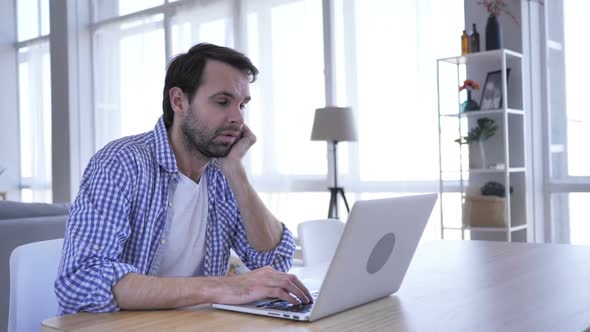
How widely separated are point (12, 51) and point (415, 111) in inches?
241

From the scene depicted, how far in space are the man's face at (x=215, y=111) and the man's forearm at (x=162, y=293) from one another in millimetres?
535

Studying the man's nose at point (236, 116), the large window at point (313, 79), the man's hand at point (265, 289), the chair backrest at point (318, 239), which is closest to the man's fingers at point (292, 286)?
the man's hand at point (265, 289)

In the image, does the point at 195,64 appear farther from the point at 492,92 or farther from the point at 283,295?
the point at 492,92

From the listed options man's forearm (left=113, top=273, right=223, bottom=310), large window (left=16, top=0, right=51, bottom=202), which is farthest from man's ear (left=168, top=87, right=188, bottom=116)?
large window (left=16, top=0, right=51, bottom=202)

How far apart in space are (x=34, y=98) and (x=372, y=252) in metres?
7.93

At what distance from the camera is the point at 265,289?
1286mm

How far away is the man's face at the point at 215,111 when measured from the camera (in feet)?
5.77

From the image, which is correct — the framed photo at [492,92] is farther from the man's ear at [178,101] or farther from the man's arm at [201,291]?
the man's arm at [201,291]

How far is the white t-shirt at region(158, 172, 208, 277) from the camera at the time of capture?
1.70m

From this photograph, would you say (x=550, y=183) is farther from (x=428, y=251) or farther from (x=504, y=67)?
(x=428, y=251)

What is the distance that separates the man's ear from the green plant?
278cm

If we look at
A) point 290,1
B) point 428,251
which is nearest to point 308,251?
point 428,251

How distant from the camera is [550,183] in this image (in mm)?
4461

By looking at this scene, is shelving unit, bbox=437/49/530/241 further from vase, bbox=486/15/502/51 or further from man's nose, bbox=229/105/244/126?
man's nose, bbox=229/105/244/126
